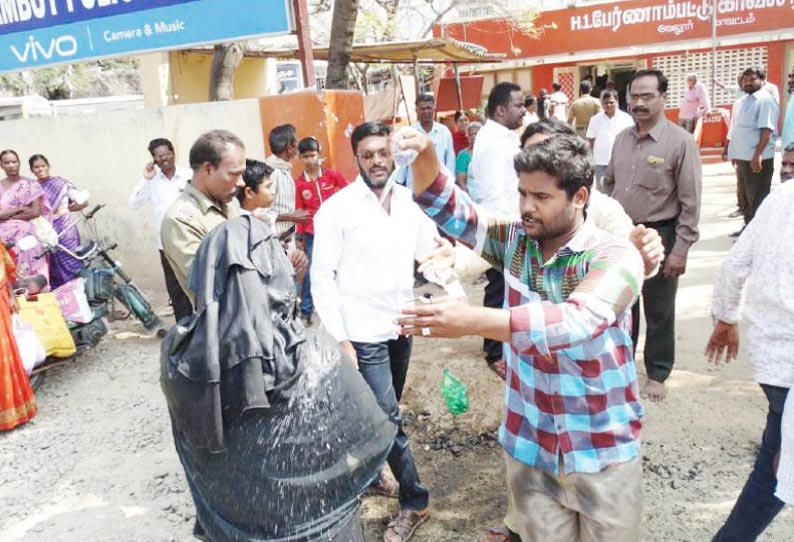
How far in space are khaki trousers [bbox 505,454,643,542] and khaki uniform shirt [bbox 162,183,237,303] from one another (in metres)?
1.51

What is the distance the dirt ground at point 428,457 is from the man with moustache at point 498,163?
0.45 m

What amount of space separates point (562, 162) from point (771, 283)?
0.96 metres

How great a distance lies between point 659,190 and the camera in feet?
12.0

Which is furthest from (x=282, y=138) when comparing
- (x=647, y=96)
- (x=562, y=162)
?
(x=562, y=162)

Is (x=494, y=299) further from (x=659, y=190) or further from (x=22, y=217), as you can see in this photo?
(x=22, y=217)

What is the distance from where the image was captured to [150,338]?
570 centimetres

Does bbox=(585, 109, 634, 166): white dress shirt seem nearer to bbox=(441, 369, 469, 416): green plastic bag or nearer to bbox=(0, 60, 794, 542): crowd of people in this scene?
bbox=(441, 369, 469, 416): green plastic bag

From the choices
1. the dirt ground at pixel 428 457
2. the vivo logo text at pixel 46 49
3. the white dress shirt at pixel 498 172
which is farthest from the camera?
the vivo logo text at pixel 46 49

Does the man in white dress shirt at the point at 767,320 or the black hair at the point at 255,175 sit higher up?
the black hair at the point at 255,175

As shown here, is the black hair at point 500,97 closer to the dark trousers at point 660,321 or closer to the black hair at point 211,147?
the dark trousers at point 660,321

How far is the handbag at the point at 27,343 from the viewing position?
4.34 m

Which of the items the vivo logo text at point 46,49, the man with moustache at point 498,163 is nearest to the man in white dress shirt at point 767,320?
the man with moustache at point 498,163

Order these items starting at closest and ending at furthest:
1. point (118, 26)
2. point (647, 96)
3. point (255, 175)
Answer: point (255, 175)
point (647, 96)
point (118, 26)

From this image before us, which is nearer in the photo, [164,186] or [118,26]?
[164,186]
